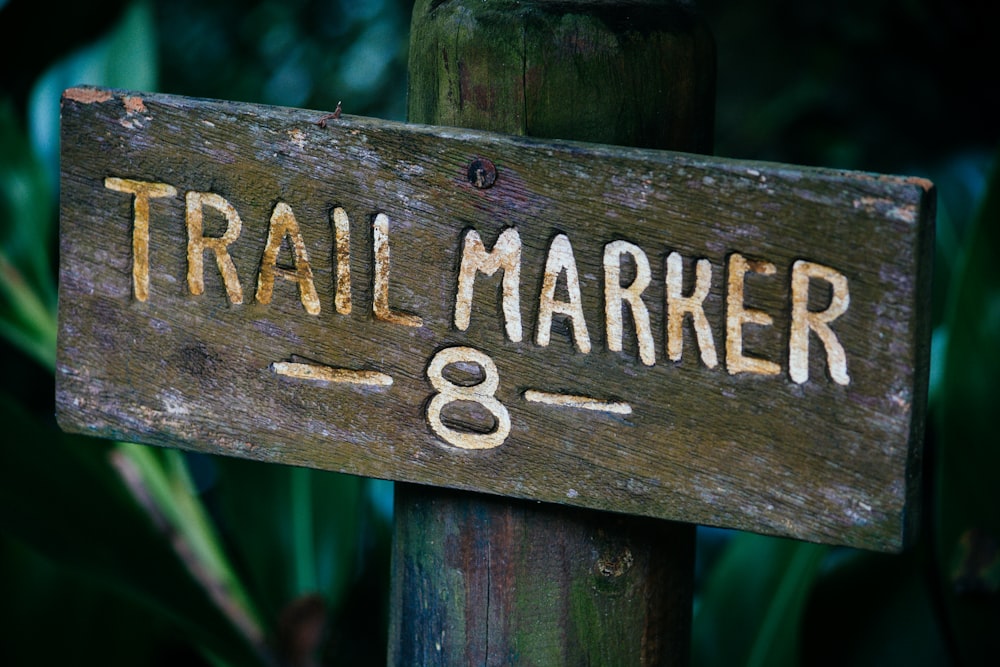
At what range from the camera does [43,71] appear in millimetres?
1322

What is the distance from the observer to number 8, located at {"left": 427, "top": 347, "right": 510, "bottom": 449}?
1.77 feet

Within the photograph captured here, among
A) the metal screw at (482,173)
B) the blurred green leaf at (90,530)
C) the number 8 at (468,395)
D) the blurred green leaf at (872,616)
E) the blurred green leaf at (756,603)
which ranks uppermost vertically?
the metal screw at (482,173)

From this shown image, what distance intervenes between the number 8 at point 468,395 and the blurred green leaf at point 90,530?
15.2 inches

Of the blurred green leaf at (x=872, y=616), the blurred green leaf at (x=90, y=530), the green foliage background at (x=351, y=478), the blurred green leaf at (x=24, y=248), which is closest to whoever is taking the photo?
the blurred green leaf at (x=90, y=530)

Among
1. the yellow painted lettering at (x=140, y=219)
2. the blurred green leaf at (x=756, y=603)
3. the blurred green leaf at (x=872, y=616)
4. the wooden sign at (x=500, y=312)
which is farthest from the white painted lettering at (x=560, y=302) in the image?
the blurred green leaf at (x=872, y=616)

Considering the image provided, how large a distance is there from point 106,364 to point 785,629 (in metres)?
0.61

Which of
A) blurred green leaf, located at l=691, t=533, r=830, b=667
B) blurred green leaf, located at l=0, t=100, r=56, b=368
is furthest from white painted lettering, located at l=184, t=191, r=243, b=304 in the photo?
blurred green leaf, located at l=0, t=100, r=56, b=368

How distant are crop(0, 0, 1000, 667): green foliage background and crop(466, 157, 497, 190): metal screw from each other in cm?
47

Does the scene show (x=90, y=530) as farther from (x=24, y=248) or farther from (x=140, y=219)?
(x=24, y=248)

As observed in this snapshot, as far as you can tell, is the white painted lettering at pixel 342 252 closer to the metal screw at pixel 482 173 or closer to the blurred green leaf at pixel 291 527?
the metal screw at pixel 482 173

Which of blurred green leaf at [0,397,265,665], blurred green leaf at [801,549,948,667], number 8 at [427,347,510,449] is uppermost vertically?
number 8 at [427,347,510,449]

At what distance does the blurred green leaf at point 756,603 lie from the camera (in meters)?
0.87

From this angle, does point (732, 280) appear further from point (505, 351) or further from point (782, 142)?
point (782, 142)

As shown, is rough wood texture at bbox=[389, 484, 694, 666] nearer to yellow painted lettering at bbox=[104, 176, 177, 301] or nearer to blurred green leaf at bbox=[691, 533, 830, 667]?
yellow painted lettering at bbox=[104, 176, 177, 301]
